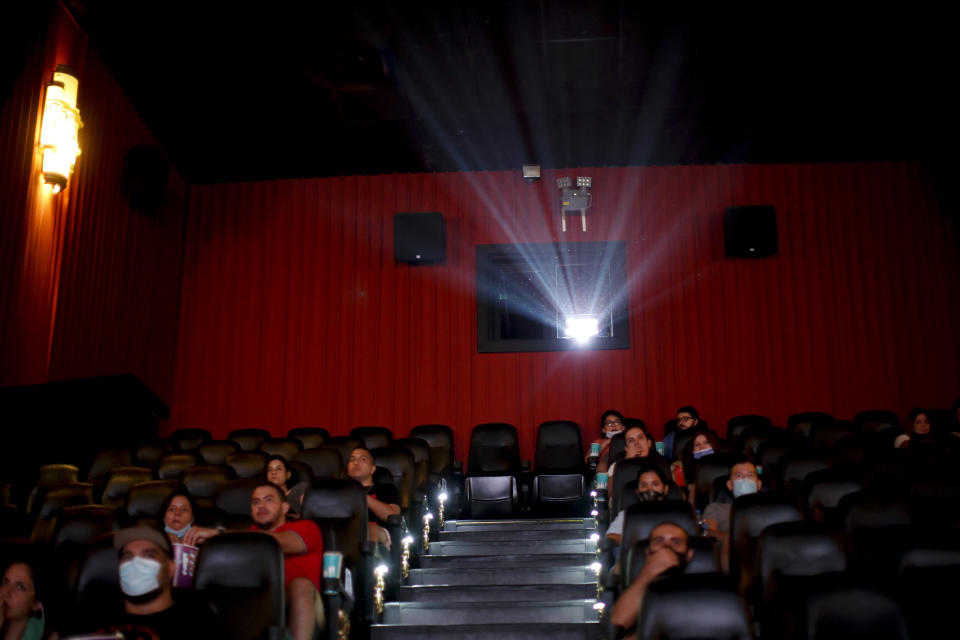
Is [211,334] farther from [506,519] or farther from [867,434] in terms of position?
[867,434]

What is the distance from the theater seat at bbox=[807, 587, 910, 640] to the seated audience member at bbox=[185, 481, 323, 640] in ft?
6.46

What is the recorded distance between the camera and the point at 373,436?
7.02 m

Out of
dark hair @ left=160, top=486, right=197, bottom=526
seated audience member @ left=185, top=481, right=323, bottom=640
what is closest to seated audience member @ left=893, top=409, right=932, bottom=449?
seated audience member @ left=185, top=481, right=323, bottom=640

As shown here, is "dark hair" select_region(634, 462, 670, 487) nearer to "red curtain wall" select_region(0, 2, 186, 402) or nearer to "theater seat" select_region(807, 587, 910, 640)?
"theater seat" select_region(807, 587, 910, 640)

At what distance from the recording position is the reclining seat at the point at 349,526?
414 centimetres

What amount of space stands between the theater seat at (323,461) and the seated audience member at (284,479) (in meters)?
0.57

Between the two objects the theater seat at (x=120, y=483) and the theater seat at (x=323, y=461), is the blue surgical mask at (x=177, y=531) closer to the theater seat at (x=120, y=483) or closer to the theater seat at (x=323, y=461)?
the theater seat at (x=120, y=483)

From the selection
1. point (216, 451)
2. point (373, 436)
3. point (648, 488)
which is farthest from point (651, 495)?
point (216, 451)

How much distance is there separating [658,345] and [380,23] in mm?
4005

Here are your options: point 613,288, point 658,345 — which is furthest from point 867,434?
point 613,288

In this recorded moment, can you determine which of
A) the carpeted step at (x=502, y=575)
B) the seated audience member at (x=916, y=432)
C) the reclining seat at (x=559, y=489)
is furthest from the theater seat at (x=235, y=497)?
the seated audience member at (x=916, y=432)

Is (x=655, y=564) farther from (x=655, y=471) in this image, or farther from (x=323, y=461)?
(x=323, y=461)

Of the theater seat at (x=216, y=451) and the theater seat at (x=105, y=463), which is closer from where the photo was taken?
the theater seat at (x=105, y=463)

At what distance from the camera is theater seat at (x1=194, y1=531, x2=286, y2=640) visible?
3166mm
